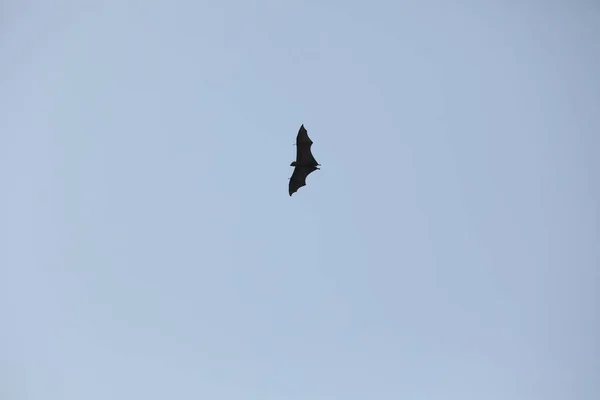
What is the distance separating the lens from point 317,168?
43031 mm

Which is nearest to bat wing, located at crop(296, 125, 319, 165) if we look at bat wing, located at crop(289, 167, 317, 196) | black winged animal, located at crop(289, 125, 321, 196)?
black winged animal, located at crop(289, 125, 321, 196)

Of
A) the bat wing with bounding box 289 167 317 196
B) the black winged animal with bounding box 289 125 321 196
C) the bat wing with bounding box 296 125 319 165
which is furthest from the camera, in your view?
the bat wing with bounding box 289 167 317 196

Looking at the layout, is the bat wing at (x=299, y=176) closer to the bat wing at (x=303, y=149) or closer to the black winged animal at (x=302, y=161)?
the black winged animal at (x=302, y=161)

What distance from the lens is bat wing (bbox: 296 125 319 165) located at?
41188 mm

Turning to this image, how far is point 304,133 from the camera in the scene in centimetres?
4109

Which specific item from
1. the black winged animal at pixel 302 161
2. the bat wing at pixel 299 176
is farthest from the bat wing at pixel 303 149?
the bat wing at pixel 299 176

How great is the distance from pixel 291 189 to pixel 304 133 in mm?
5396

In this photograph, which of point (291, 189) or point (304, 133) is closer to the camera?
point (304, 133)

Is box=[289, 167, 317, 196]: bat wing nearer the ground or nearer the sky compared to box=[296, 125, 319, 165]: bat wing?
nearer the ground

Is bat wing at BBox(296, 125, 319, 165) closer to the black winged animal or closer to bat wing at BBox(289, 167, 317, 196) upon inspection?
the black winged animal

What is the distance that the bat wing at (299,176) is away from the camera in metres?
43.4

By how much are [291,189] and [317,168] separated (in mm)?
2998

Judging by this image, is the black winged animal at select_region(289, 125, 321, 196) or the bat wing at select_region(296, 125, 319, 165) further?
the black winged animal at select_region(289, 125, 321, 196)

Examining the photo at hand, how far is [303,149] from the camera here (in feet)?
137
